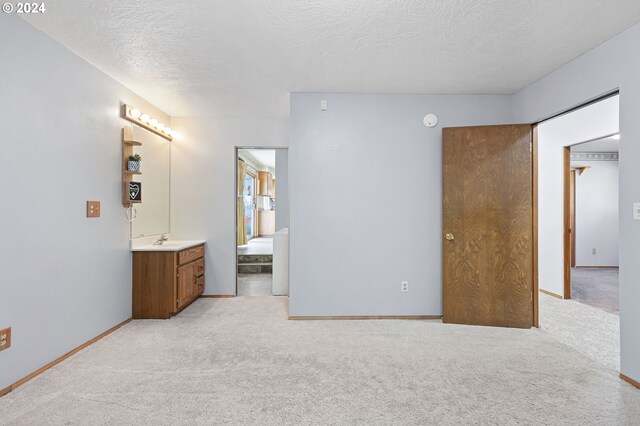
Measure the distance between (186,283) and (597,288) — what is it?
5.80 metres

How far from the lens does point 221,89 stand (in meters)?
3.45

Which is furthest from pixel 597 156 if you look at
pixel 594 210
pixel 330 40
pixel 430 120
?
pixel 330 40

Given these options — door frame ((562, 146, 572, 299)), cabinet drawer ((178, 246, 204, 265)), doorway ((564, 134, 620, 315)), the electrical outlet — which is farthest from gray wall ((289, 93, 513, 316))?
doorway ((564, 134, 620, 315))

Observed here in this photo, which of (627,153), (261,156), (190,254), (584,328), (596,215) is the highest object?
(261,156)

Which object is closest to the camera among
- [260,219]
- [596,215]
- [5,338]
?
[5,338]

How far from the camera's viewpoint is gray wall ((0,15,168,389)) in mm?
2152

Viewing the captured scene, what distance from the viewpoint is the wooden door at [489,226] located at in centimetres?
332

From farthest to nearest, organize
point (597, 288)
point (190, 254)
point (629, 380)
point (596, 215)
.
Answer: point (596, 215)
point (597, 288)
point (190, 254)
point (629, 380)

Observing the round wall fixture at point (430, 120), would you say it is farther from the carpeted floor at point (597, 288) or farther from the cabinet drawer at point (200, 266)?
the cabinet drawer at point (200, 266)

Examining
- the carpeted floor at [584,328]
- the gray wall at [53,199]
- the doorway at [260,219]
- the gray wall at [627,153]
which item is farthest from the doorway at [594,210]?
the gray wall at [53,199]

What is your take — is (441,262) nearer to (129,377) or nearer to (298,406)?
(298,406)

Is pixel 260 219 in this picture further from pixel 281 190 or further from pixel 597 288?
pixel 597 288

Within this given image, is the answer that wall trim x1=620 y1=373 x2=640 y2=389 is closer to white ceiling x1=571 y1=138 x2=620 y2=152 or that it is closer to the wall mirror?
the wall mirror

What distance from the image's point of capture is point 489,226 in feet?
11.1
